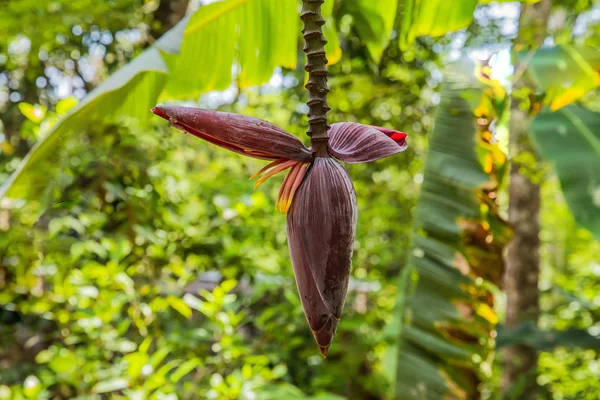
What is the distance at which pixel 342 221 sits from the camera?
0.24m

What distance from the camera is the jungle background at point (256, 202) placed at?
845 mm

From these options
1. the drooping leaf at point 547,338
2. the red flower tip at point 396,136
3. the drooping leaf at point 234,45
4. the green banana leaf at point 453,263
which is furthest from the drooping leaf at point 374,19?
the drooping leaf at point 547,338

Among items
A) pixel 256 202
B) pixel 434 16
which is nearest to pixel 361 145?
pixel 434 16

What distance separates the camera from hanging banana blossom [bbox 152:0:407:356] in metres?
0.24

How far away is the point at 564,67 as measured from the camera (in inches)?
38.0

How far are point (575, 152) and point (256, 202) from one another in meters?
0.83

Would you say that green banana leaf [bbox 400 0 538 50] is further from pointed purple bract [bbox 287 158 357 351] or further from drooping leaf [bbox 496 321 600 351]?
drooping leaf [bbox 496 321 600 351]

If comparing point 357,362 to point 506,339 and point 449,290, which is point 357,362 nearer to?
point 506,339

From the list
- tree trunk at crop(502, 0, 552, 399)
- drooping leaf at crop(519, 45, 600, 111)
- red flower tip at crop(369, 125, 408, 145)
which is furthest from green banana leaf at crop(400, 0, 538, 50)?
tree trunk at crop(502, 0, 552, 399)

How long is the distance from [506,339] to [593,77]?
783mm

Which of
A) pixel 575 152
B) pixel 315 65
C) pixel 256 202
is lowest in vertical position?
pixel 256 202

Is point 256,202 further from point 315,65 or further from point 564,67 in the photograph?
point 315,65

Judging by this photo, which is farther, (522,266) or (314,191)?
(522,266)

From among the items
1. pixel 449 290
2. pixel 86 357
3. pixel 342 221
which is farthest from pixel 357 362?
pixel 342 221
